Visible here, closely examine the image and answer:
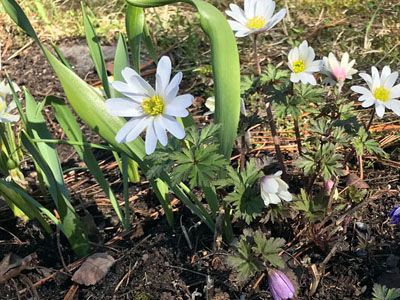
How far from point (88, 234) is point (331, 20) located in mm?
1580

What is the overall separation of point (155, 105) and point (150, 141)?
88mm

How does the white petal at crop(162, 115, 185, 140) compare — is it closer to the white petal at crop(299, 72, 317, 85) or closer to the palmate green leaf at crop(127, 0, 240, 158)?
the palmate green leaf at crop(127, 0, 240, 158)

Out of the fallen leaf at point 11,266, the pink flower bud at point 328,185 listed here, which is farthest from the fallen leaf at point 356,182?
the fallen leaf at point 11,266

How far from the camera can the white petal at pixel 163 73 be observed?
125 centimetres

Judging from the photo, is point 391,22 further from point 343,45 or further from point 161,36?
point 161,36

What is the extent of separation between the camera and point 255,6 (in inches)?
60.0

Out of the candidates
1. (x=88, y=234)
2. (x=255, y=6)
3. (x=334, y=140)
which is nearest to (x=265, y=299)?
(x=334, y=140)

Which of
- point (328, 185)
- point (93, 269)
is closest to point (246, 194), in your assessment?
point (328, 185)

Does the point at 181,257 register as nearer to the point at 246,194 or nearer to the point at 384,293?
the point at 246,194

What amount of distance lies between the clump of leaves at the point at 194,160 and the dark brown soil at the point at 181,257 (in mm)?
296

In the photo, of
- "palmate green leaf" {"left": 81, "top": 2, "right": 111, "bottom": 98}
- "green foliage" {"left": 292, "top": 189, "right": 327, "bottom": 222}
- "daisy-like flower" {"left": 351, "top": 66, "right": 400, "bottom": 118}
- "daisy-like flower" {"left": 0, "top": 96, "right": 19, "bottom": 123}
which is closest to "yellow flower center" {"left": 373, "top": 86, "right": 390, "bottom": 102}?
"daisy-like flower" {"left": 351, "top": 66, "right": 400, "bottom": 118}

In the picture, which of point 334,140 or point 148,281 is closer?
point 334,140

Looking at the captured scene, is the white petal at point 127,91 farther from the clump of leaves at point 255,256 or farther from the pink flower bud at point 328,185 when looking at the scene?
the pink flower bud at point 328,185

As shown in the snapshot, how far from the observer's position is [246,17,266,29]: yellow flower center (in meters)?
1.49
